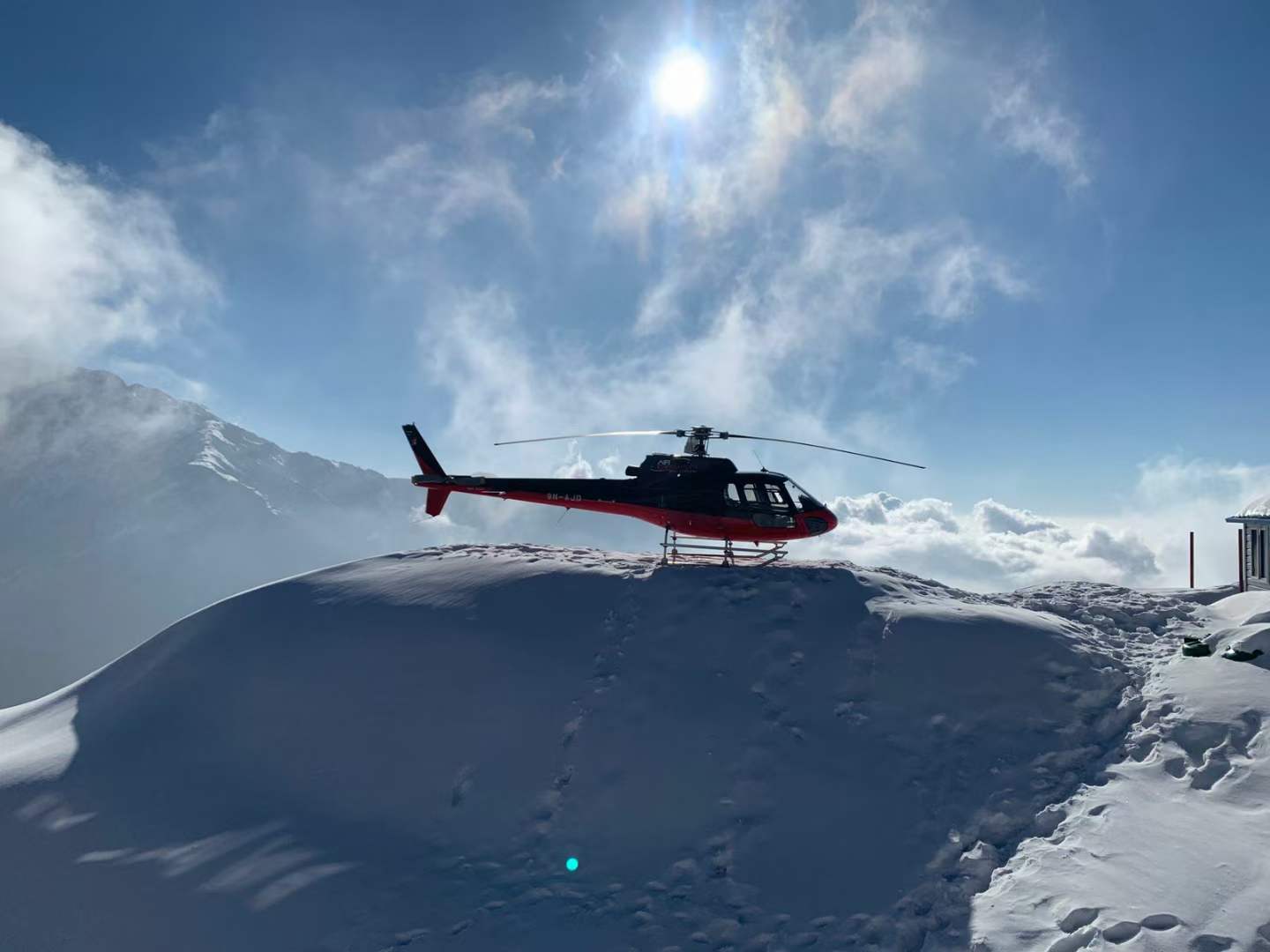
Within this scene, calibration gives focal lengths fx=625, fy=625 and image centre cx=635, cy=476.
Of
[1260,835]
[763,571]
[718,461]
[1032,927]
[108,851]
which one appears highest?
[718,461]

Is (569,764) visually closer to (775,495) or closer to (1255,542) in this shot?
(775,495)

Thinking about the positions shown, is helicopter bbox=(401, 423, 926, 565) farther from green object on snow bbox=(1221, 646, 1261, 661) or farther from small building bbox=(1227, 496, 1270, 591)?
small building bbox=(1227, 496, 1270, 591)

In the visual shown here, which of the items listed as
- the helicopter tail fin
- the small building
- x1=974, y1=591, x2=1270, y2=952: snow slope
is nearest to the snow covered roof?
the small building

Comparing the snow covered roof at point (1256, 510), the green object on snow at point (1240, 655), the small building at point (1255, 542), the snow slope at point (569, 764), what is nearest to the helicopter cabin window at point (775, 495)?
the snow slope at point (569, 764)

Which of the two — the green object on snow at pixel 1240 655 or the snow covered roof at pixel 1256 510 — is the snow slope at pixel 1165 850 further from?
the snow covered roof at pixel 1256 510

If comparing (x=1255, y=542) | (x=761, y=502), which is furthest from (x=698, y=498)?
(x=1255, y=542)

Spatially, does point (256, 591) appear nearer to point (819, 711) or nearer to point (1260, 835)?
point (819, 711)

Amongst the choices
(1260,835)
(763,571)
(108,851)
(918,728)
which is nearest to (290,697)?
(108,851)
